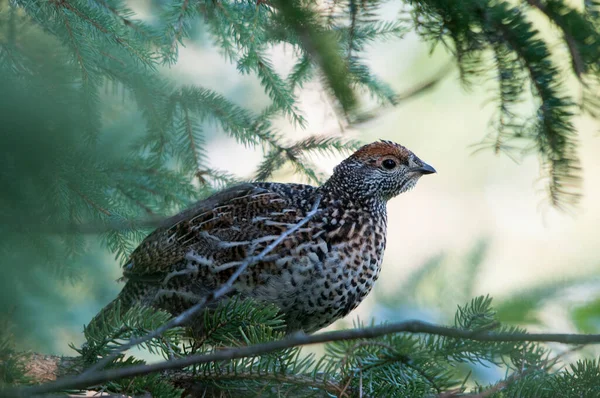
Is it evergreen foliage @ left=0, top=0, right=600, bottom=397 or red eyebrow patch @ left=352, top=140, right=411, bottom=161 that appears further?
red eyebrow patch @ left=352, top=140, right=411, bottom=161

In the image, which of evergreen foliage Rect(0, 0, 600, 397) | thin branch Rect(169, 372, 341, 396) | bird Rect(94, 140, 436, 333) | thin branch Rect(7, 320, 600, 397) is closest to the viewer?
evergreen foliage Rect(0, 0, 600, 397)

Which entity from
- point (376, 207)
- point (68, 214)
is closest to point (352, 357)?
point (68, 214)

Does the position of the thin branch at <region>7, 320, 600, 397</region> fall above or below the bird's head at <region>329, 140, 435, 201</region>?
below

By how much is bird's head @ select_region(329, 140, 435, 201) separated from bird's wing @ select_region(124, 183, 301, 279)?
42 centimetres

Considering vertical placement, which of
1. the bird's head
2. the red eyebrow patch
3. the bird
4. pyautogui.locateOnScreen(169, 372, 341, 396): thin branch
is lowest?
pyautogui.locateOnScreen(169, 372, 341, 396): thin branch

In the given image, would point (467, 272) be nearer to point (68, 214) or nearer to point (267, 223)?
point (267, 223)

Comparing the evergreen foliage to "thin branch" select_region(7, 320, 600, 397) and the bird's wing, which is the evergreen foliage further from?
the bird's wing

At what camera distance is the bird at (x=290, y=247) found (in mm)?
2963

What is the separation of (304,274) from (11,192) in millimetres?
1897

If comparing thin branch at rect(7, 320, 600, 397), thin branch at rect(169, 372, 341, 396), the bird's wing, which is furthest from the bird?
thin branch at rect(7, 320, 600, 397)

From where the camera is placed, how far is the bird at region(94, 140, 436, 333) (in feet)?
9.72

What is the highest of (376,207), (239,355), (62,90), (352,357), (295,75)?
(295,75)

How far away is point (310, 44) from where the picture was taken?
1.14m

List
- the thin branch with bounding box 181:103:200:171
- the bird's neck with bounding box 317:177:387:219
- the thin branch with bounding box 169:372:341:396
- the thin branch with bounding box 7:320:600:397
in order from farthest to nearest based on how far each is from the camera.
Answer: the bird's neck with bounding box 317:177:387:219
the thin branch with bounding box 181:103:200:171
the thin branch with bounding box 169:372:341:396
the thin branch with bounding box 7:320:600:397
